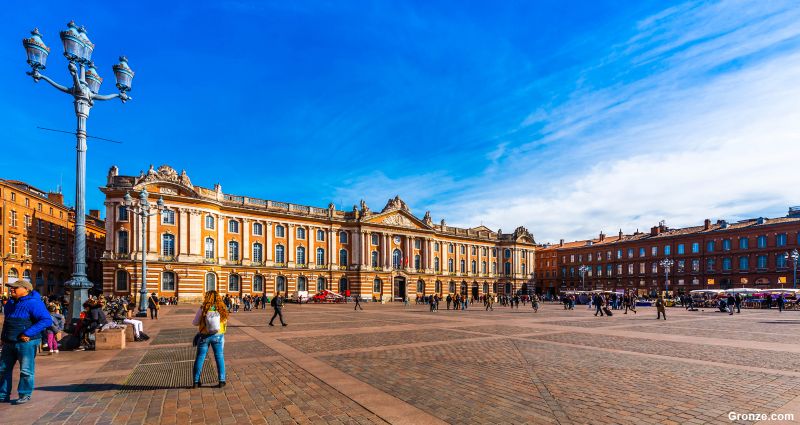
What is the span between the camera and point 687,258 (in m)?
75.7

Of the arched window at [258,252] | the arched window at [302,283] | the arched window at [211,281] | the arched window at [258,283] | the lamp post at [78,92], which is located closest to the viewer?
the lamp post at [78,92]

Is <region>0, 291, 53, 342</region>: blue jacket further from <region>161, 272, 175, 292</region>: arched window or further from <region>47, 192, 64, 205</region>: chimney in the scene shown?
<region>47, 192, 64, 205</region>: chimney

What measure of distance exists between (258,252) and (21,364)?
173ft

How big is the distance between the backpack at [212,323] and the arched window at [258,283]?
51765 mm

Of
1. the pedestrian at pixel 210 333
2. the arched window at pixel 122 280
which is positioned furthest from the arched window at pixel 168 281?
the pedestrian at pixel 210 333

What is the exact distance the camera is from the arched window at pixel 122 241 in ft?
155

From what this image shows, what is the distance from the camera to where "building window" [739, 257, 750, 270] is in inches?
2685

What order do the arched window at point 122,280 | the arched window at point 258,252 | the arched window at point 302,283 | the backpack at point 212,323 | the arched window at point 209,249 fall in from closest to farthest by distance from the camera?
the backpack at point 212,323 → the arched window at point 122,280 → the arched window at point 209,249 → the arched window at point 258,252 → the arched window at point 302,283

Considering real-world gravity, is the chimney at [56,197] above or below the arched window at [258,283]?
above

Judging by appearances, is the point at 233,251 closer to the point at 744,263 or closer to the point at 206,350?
the point at 206,350

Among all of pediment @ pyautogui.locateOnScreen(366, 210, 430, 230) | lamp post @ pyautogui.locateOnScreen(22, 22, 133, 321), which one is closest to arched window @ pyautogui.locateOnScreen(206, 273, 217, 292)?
pediment @ pyautogui.locateOnScreen(366, 210, 430, 230)

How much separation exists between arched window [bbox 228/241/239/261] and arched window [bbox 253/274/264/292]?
3.57m

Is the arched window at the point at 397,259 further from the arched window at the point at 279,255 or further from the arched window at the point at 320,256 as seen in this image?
the arched window at the point at 279,255

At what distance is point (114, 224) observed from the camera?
154ft
